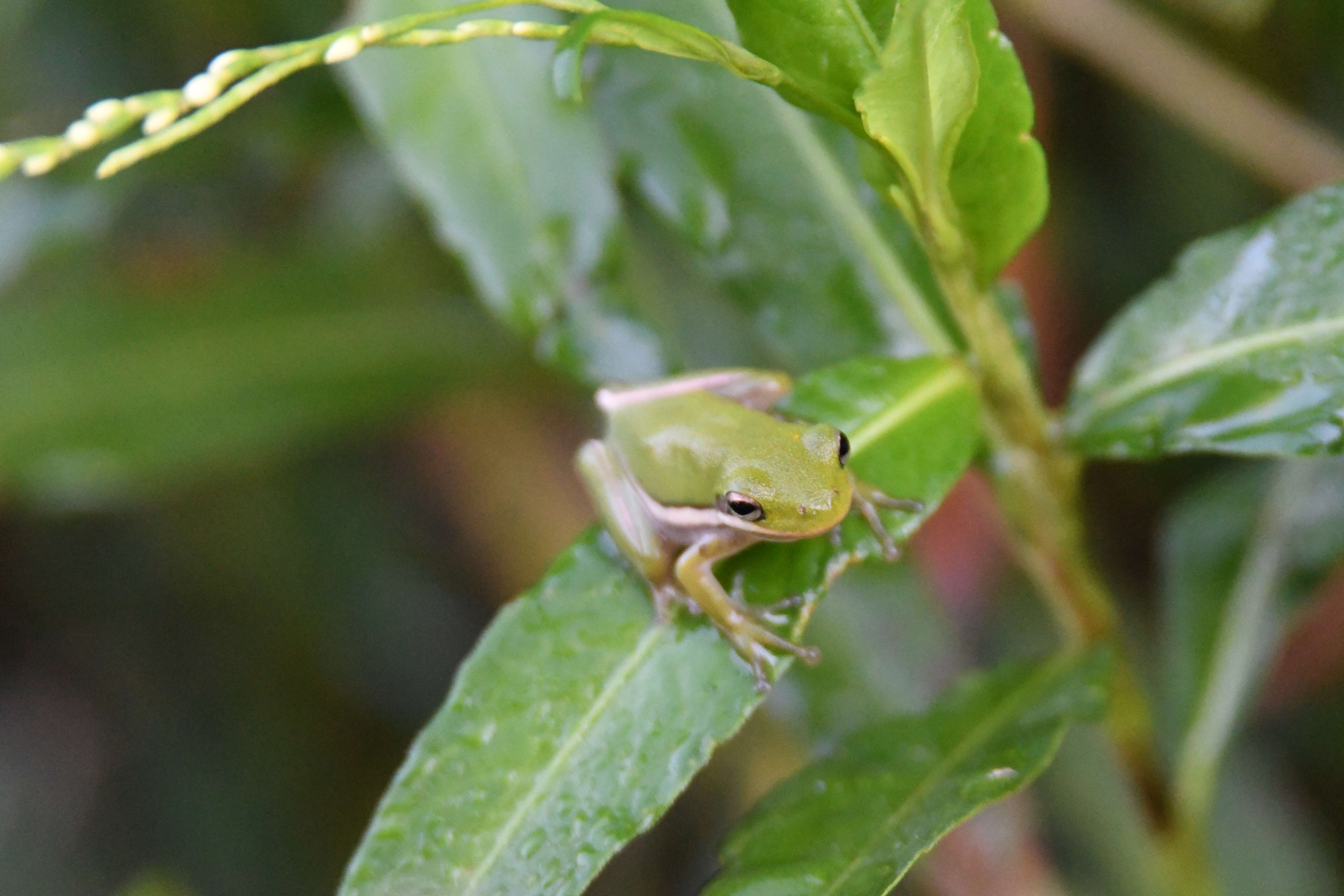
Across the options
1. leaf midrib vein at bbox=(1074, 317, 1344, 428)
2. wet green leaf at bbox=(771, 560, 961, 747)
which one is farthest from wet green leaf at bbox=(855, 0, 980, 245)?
wet green leaf at bbox=(771, 560, 961, 747)

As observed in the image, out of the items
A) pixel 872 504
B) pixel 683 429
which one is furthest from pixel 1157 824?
pixel 683 429

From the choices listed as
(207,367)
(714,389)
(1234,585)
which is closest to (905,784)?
(714,389)

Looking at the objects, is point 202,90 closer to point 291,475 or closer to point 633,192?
point 633,192

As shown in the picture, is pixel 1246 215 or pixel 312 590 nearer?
pixel 1246 215

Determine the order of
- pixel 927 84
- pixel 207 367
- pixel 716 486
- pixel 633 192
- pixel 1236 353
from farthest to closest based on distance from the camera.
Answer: pixel 207 367 → pixel 633 192 → pixel 716 486 → pixel 1236 353 → pixel 927 84

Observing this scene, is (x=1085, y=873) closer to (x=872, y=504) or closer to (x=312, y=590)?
(x=872, y=504)

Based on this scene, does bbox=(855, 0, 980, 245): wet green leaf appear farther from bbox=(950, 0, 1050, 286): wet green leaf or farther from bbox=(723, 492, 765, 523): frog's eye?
bbox=(723, 492, 765, 523): frog's eye

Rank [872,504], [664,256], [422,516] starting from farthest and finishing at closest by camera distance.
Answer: [422,516] → [664,256] → [872,504]
